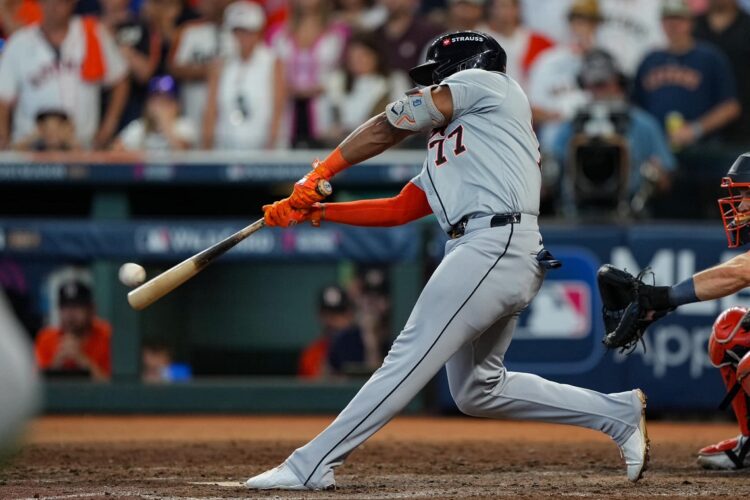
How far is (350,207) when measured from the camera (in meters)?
5.03

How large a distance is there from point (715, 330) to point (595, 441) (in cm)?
189

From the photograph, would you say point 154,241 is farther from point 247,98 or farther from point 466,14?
point 466,14

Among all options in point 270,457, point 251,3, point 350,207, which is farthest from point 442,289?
point 251,3

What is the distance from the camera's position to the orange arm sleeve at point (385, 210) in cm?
499

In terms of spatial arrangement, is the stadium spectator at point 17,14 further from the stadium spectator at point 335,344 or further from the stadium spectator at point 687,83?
the stadium spectator at point 687,83

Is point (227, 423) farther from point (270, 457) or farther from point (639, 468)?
point (639, 468)

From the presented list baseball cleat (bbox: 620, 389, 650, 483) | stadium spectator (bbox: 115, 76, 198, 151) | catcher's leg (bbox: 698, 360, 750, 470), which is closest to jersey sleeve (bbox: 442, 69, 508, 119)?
baseball cleat (bbox: 620, 389, 650, 483)

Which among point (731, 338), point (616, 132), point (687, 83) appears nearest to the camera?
point (731, 338)

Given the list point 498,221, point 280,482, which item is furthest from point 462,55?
point 280,482

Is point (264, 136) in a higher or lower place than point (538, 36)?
lower

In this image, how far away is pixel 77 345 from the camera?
840 cm

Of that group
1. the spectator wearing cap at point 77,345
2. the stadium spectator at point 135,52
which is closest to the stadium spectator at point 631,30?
the stadium spectator at point 135,52

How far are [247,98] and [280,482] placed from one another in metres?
4.97

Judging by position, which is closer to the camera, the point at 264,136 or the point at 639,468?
the point at 639,468
